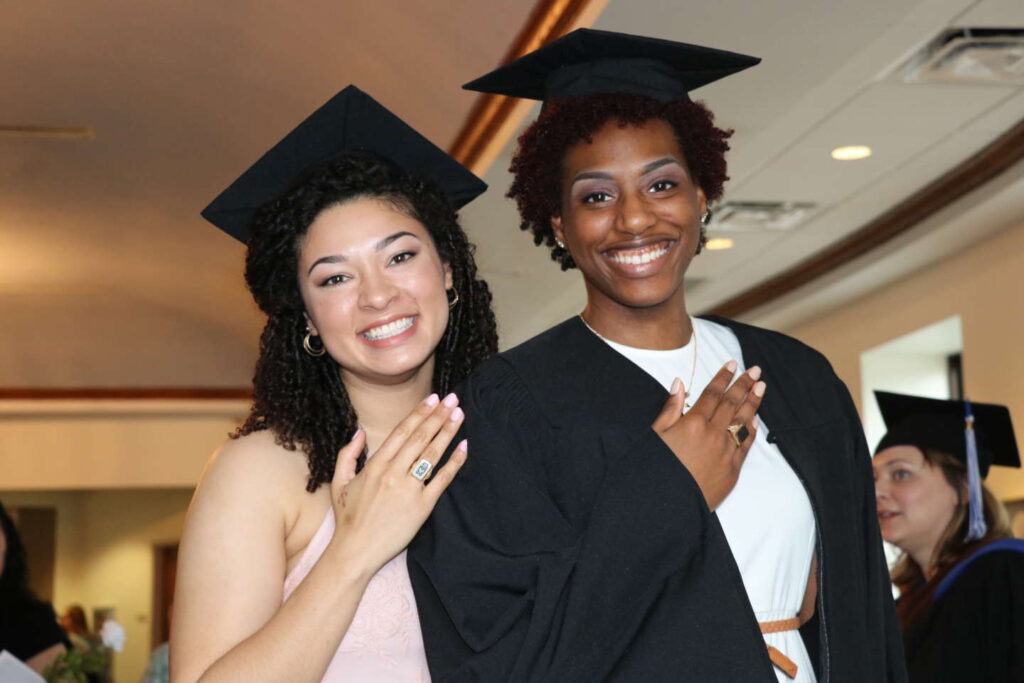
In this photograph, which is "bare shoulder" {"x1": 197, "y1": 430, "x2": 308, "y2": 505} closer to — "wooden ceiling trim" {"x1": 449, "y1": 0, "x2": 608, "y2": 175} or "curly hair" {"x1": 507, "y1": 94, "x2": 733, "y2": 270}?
"curly hair" {"x1": 507, "y1": 94, "x2": 733, "y2": 270}

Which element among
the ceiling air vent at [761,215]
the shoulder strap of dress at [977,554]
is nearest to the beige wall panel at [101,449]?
the ceiling air vent at [761,215]

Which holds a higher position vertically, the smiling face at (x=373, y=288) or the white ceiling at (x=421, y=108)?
the white ceiling at (x=421, y=108)

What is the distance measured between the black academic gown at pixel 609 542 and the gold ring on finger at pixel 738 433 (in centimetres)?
12

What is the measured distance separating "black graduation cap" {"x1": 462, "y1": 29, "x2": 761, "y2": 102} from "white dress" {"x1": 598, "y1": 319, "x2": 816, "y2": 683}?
53 centimetres

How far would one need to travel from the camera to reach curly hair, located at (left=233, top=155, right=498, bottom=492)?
2.52 m

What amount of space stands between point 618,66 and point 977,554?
277cm

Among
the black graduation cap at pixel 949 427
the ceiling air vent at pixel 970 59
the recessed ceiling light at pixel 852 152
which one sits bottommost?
the black graduation cap at pixel 949 427

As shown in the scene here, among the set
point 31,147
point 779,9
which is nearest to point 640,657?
point 779,9

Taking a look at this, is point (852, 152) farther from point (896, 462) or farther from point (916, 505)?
point (916, 505)

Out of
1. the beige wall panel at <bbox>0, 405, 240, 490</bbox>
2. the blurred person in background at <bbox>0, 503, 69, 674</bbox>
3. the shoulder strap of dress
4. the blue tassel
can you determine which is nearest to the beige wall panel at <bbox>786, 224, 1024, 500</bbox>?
the blue tassel

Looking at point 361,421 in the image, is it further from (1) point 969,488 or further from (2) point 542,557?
(1) point 969,488

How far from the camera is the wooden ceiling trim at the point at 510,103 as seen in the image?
514cm

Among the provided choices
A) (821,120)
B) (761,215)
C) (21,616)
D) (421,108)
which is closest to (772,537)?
(21,616)

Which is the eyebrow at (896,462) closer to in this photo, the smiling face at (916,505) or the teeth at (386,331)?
the smiling face at (916,505)
